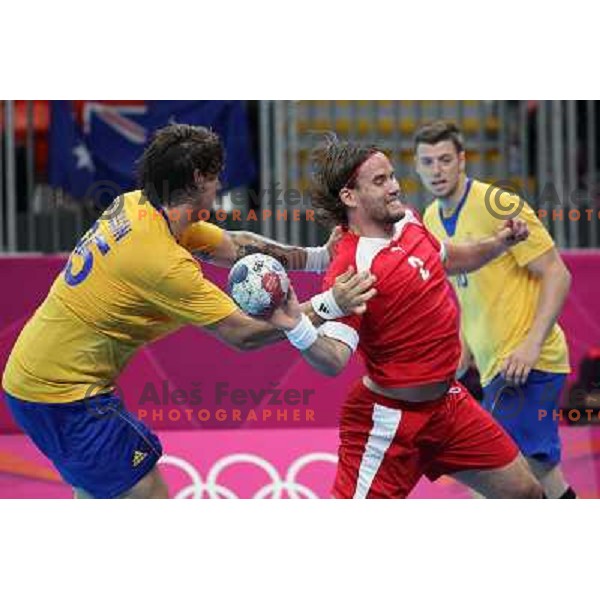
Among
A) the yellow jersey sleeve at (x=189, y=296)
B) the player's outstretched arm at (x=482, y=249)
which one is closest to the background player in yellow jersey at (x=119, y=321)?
the yellow jersey sleeve at (x=189, y=296)

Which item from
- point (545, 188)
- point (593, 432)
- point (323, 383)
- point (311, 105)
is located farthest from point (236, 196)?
point (593, 432)

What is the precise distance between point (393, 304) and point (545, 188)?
1.50m

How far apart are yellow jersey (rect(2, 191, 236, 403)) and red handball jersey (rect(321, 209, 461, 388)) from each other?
62 cm

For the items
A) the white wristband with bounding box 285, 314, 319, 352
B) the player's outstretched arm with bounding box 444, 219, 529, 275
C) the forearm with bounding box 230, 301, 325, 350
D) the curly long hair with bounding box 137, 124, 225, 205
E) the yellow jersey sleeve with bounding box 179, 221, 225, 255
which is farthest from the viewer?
the player's outstretched arm with bounding box 444, 219, 529, 275

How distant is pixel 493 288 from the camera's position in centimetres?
732

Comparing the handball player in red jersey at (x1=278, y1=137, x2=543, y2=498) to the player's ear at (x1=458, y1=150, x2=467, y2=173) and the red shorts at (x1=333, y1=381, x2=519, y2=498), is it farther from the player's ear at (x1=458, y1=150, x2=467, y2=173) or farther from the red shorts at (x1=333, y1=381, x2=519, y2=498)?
the player's ear at (x1=458, y1=150, x2=467, y2=173)

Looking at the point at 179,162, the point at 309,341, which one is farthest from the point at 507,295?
the point at 179,162

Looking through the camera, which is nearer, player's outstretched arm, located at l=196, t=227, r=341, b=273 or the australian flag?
player's outstretched arm, located at l=196, t=227, r=341, b=273

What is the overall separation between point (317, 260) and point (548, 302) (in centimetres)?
123

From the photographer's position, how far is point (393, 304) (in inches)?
248

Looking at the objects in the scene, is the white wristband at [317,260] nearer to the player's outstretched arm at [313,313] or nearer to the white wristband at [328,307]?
the player's outstretched arm at [313,313]

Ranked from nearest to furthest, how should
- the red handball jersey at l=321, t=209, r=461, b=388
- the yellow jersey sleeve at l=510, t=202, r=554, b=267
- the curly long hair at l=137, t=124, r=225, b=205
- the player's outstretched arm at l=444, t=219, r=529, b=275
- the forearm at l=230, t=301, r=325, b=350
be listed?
the red handball jersey at l=321, t=209, r=461, b=388
the forearm at l=230, t=301, r=325, b=350
the curly long hair at l=137, t=124, r=225, b=205
the player's outstretched arm at l=444, t=219, r=529, b=275
the yellow jersey sleeve at l=510, t=202, r=554, b=267

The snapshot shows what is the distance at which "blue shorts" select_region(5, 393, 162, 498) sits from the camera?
6.50m

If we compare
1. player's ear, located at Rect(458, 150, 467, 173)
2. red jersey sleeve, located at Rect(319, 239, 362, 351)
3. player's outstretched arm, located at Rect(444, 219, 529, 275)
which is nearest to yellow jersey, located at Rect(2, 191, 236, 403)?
red jersey sleeve, located at Rect(319, 239, 362, 351)
